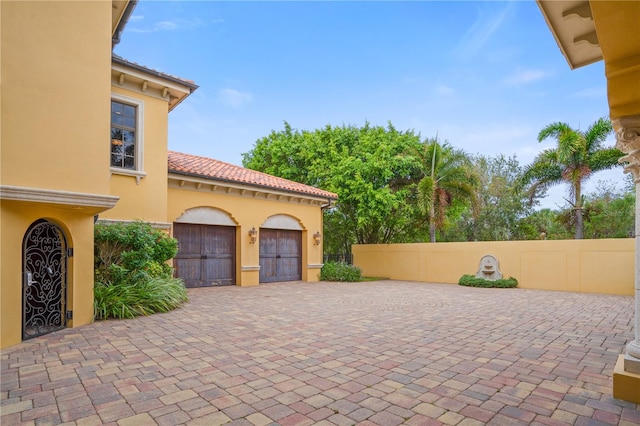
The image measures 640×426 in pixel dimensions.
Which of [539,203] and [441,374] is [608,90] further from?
[539,203]

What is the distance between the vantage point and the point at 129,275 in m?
8.08

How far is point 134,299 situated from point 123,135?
210 inches

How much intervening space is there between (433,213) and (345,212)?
5.15 m

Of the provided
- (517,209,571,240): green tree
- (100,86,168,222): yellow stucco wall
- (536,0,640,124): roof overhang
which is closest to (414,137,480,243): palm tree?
(517,209,571,240): green tree

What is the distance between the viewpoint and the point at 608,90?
3580mm

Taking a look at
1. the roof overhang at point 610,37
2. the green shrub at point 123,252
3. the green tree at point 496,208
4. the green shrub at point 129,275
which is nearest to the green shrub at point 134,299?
the green shrub at point 129,275

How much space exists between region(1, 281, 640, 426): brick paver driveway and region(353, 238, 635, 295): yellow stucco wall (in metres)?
6.33

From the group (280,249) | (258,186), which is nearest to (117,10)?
(258,186)

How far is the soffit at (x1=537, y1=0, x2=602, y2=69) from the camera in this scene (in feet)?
12.1

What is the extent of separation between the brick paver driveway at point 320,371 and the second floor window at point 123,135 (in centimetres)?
519

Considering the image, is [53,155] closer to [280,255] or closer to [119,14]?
[119,14]

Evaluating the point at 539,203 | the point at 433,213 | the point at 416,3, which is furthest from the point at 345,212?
the point at 539,203

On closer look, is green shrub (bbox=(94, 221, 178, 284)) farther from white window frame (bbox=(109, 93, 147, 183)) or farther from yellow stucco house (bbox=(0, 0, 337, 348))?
white window frame (bbox=(109, 93, 147, 183))

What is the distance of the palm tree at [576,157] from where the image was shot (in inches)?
596
